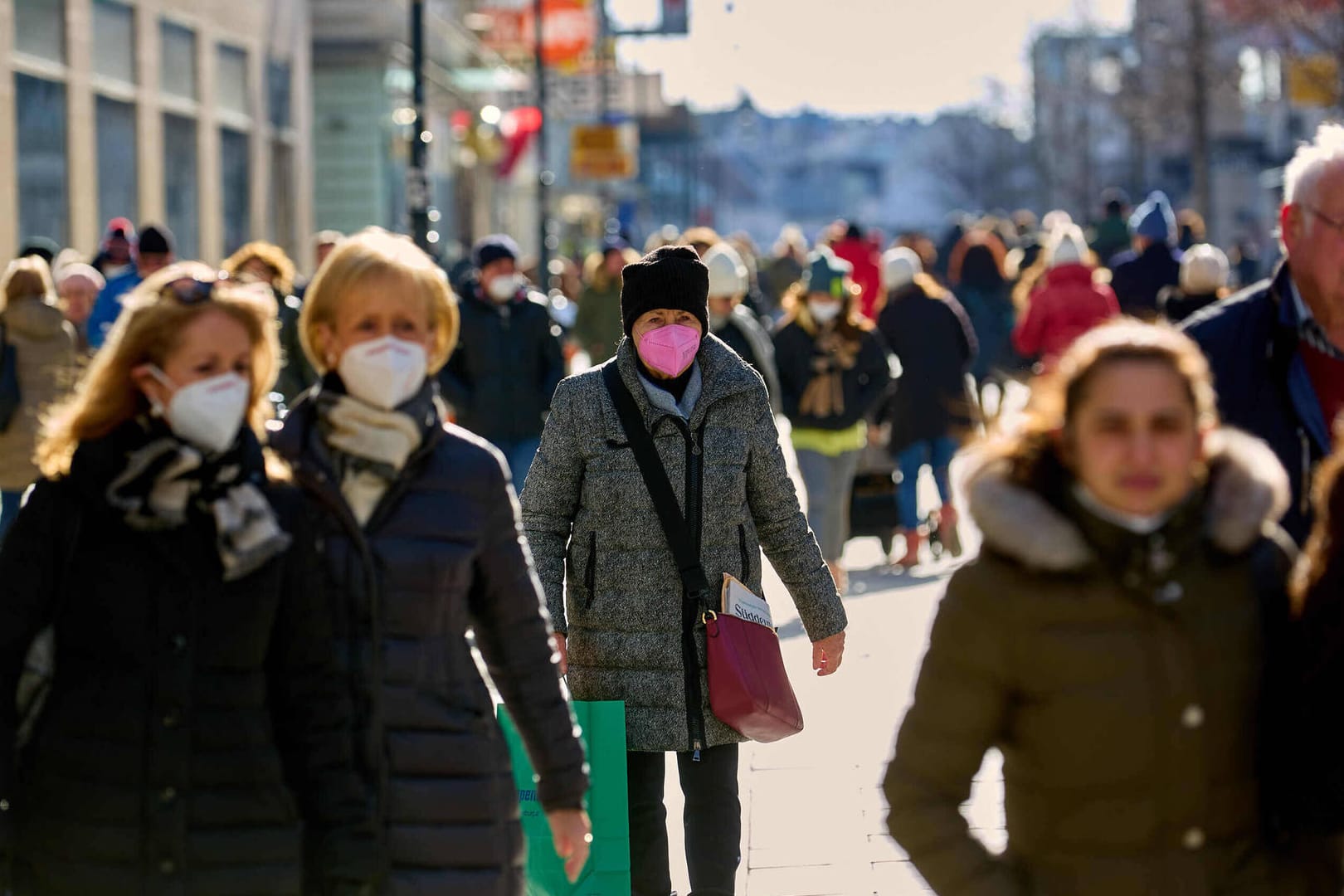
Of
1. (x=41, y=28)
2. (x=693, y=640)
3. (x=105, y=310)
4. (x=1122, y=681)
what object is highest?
(x=41, y=28)

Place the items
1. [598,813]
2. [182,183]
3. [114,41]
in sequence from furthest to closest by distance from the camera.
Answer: [182,183]
[114,41]
[598,813]

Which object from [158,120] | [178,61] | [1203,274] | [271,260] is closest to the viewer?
[271,260]

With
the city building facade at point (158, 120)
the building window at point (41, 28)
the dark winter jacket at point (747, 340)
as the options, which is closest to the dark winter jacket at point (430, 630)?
the dark winter jacket at point (747, 340)

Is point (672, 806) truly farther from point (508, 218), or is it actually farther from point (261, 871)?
point (508, 218)

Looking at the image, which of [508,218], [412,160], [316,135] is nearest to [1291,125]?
[508,218]

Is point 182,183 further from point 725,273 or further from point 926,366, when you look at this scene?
point 725,273

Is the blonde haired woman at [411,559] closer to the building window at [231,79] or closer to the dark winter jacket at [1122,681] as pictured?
the dark winter jacket at [1122,681]

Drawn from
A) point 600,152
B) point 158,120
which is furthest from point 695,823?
point 600,152

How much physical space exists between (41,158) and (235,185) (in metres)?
7.61

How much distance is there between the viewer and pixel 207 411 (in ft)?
12.6

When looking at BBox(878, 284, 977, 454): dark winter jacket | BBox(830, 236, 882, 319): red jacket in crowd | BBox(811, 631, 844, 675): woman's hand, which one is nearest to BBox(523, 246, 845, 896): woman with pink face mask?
BBox(811, 631, 844, 675): woman's hand

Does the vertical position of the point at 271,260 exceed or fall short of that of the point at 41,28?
it falls short

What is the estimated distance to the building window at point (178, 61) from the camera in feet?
85.6

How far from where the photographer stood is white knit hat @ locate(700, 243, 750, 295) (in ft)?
37.5
